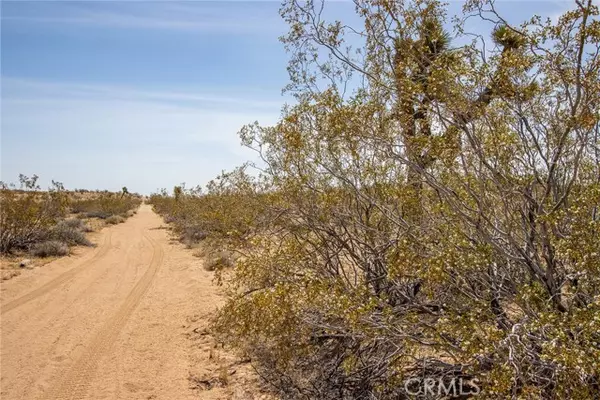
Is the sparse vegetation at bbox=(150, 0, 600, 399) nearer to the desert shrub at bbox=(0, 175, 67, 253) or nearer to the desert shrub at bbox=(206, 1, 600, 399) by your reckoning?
the desert shrub at bbox=(206, 1, 600, 399)

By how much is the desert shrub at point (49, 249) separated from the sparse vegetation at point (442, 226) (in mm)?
11188

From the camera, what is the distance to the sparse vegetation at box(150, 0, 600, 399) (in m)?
3.37

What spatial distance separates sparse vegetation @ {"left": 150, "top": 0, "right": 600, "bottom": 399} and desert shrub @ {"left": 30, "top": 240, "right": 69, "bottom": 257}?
36.7ft

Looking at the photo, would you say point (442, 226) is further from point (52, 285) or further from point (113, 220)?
point (113, 220)

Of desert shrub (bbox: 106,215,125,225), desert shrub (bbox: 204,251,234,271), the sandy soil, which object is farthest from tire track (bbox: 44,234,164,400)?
desert shrub (bbox: 106,215,125,225)

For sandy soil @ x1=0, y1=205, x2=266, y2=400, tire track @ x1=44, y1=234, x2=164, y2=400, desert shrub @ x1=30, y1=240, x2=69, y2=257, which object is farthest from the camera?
desert shrub @ x1=30, y1=240, x2=69, y2=257

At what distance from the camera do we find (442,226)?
177 inches

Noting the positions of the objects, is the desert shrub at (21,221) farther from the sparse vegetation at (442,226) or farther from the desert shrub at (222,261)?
the sparse vegetation at (442,226)

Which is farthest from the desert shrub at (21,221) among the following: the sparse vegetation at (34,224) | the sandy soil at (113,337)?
the sandy soil at (113,337)

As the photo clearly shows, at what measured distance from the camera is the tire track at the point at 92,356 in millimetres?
6004

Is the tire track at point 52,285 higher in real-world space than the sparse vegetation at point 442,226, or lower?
lower

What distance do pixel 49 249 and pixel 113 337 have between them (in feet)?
28.3

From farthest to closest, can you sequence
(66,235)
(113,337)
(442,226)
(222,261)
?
(66,235) < (222,261) < (113,337) < (442,226)

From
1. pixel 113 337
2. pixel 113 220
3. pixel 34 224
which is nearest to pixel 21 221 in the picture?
pixel 34 224
